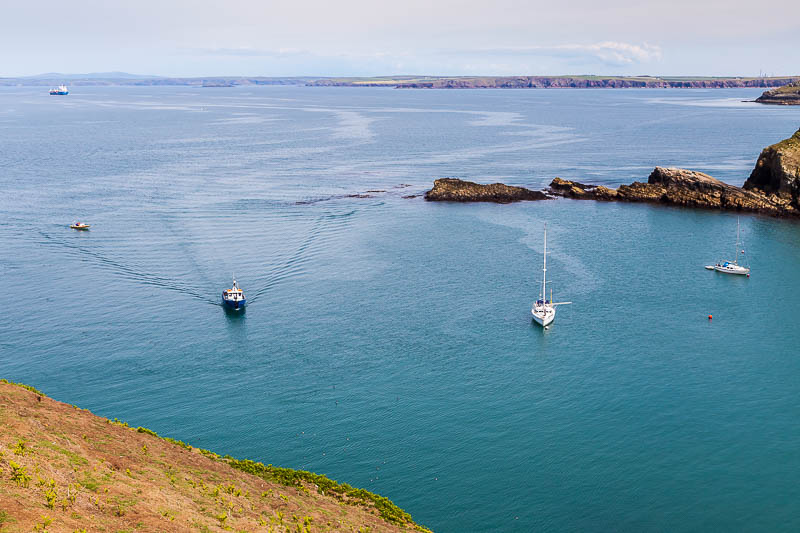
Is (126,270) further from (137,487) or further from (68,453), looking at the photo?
(137,487)

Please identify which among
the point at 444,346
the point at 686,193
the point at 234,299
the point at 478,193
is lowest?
the point at 444,346

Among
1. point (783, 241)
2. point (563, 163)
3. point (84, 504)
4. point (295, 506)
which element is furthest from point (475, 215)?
point (84, 504)

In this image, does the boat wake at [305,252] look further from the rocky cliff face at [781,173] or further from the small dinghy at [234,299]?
the rocky cliff face at [781,173]

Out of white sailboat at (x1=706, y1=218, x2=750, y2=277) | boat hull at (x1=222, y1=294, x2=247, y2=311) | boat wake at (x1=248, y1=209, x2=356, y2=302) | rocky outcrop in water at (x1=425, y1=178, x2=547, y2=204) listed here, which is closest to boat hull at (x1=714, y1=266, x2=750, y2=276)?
white sailboat at (x1=706, y1=218, x2=750, y2=277)

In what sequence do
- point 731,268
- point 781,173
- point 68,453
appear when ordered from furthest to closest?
point 781,173
point 731,268
point 68,453

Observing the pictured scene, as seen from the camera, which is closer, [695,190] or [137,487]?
[137,487]

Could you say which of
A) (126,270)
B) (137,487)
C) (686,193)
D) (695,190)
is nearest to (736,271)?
(686,193)

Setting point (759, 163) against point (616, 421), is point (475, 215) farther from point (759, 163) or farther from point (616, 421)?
point (616, 421)

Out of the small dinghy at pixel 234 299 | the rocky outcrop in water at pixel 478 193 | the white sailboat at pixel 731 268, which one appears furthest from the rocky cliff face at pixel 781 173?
the small dinghy at pixel 234 299

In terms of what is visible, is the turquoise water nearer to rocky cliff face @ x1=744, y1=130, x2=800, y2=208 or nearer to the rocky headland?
the rocky headland
